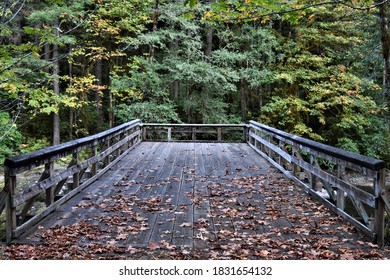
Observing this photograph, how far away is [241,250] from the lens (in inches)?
152

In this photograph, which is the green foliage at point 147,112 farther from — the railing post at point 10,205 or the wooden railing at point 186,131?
the railing post at point 10,205

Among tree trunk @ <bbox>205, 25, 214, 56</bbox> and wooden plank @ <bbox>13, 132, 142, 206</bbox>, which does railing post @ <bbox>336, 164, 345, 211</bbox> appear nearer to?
wooden plank @ <bbox>13, 132, 142, 206</bbox>

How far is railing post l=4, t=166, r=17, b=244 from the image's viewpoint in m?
3.96

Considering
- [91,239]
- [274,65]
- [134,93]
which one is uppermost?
[274,65]

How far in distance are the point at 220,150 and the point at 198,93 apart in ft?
22.7

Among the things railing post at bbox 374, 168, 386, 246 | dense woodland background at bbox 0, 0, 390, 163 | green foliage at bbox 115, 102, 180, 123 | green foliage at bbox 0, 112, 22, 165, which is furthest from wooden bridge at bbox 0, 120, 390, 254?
Answer: dense woodland background at bbox 0, 0, 390, 163

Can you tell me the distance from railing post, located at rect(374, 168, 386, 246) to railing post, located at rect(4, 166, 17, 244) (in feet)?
13.6

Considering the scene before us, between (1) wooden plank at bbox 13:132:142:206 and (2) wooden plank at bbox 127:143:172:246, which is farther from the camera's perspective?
(2) wooden plank at bbox 127:143:172:246

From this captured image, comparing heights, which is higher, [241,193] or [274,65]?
[274,65]

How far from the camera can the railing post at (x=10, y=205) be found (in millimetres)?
3963

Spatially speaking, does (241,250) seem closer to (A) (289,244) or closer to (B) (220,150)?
(A) (289,244)
